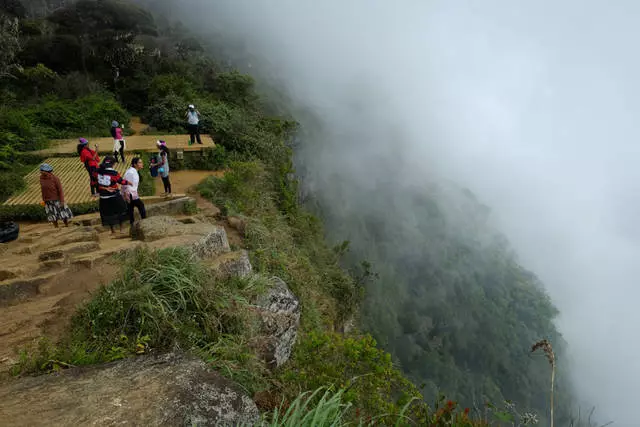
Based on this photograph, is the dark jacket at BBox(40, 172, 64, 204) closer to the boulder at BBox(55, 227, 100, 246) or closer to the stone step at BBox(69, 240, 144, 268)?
the boulder at BBox(55, 227, 100, 246)

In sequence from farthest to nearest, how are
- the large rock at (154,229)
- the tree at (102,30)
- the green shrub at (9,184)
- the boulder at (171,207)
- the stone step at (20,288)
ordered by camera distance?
the tree at (102,30) → the green shrub at (9,184) → the boulder at (171,207) → the large rock at (154,229) → the stone step at (20,288)

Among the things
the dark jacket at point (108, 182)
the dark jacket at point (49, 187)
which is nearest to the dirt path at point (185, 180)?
the dark jacket at point (49, 187)

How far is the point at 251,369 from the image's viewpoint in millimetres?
3652

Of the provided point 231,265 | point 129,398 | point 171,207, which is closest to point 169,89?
point 171,207

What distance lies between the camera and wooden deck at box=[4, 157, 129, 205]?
827 cm

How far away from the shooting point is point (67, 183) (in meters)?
9.26

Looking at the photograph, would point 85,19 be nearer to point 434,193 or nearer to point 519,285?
point 434,193

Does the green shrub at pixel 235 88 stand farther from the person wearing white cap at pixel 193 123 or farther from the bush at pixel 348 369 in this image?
the bush at pixel 348 369

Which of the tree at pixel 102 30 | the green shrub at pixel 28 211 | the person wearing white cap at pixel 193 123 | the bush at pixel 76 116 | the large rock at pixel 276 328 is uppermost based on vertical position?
the tree at pixel 102 30

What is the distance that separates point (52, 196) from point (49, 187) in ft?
0.56

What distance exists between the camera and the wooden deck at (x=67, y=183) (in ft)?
27.1

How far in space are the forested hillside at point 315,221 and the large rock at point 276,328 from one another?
0.73ft

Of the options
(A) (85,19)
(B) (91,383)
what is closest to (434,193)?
(A) (85,19)

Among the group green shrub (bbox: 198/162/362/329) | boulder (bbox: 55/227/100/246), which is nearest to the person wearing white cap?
green shrub (bbox: 198/162/362/329)
